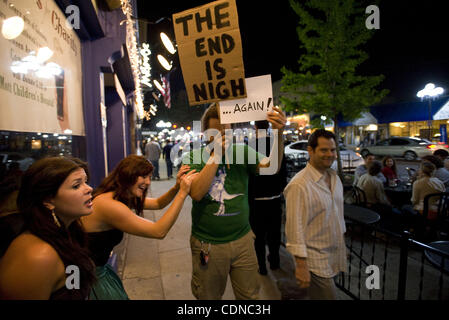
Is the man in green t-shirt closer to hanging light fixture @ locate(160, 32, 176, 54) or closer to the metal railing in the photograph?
the metal railing

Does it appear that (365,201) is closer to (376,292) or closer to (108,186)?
(376,292)

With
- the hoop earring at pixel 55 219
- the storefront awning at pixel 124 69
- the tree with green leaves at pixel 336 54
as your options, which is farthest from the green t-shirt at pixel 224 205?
the tree with green leaves at pixel 336 54

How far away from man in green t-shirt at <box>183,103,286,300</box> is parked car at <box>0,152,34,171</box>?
1379mm

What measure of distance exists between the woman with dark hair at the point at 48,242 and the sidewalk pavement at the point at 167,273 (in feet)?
7.25

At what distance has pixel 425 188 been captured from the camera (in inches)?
192

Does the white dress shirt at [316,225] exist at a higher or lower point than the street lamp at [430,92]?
lower

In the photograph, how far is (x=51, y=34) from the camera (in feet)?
9.47

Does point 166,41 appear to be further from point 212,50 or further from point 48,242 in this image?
point 48,242

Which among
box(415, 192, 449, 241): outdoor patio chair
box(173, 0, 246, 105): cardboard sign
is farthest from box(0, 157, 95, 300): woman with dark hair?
box(415, 192, 449, 241): outdoor patio chair

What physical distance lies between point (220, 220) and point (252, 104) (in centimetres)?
98

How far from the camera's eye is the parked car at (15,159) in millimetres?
2021

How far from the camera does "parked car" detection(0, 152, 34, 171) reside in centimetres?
202

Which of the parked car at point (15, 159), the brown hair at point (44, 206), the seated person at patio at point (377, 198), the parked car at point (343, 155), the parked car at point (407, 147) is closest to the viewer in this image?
the brown hair at point (44, 206)

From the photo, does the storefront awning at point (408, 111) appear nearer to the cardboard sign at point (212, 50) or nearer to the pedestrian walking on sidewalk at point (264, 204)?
the pedestrian walking on sidewalk at point (264, 204)
